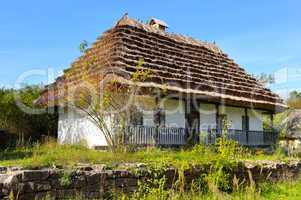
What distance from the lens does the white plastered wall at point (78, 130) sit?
18.1 metres

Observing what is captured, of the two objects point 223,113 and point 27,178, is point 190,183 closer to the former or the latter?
point 27,178

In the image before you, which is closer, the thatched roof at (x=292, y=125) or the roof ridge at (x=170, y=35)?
the roof ridge at (x=170, y=35)

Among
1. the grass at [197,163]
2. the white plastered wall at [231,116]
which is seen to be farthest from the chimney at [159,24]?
the grass at [197,163]

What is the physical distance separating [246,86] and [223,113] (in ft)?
7.88

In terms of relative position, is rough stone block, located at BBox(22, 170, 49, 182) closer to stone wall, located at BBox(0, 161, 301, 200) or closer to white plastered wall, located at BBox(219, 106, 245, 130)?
stone wall, located at BBox(0, 161, 301, 200)

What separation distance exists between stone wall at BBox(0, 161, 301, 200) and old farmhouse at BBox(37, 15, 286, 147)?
22.2 feet

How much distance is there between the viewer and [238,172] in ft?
33.4

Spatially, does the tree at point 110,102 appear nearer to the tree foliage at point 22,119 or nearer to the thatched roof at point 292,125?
the tree foliage at point 22,119

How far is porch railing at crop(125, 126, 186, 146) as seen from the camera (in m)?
16.0

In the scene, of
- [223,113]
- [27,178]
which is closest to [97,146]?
[223,113]

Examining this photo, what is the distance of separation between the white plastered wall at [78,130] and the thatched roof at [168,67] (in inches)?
57.8

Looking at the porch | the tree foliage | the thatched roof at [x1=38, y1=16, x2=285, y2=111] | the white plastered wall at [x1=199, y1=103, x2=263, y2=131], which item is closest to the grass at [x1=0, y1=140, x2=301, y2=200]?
the porch

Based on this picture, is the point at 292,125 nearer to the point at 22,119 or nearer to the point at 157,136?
the point at 157,136

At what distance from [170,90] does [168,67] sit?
2.05 meters
